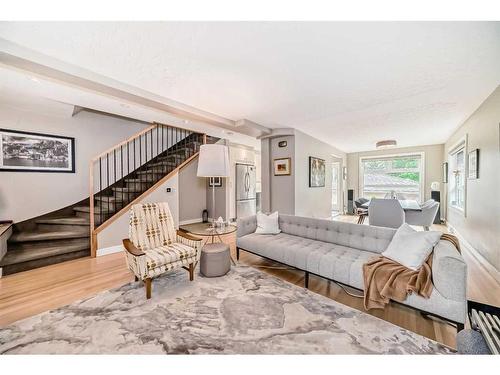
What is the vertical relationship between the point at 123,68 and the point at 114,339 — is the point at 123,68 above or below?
above

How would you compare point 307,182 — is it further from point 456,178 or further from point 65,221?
point 65,221

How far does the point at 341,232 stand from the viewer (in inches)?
106

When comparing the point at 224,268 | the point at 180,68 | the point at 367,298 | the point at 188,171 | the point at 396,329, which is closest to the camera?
the point at 396,329

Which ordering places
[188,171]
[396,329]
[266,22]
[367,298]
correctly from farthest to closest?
[188,171] < [367,298] < [396,329] < [266,22]

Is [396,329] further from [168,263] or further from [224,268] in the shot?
[168,263]

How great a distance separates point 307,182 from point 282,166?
835 millimetres

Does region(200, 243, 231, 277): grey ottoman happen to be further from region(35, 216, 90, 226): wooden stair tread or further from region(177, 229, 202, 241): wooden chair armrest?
region(35, 216, 90, 226): wooden stair tread

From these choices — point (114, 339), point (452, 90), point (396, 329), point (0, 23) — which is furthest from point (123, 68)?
point (452, 90)

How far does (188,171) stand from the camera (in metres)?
5.95

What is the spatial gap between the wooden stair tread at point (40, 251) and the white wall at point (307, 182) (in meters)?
4.11

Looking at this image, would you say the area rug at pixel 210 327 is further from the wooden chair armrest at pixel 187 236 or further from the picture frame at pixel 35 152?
the picture frame at pixel 35 152

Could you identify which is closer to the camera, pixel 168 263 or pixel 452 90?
pixel 168 263

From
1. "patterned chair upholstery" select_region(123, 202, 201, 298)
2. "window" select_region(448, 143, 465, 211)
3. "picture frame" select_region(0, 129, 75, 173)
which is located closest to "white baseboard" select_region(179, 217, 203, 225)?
"picture frame" select_region(0, 129, 75, 173)
